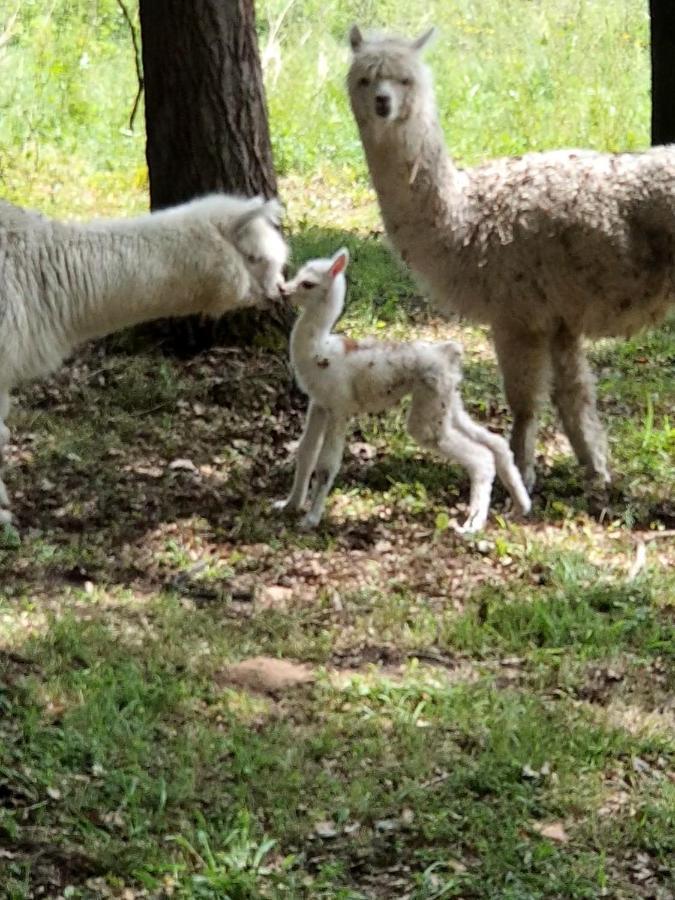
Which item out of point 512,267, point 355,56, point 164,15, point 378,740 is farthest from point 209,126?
point 378,740

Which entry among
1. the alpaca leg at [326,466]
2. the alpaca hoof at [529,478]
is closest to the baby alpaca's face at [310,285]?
the alpaca leg at [326,466]

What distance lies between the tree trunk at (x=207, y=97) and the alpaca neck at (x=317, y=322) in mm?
1564

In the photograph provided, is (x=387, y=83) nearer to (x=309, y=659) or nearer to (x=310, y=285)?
(x=310, y=285)

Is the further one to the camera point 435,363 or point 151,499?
point 151,499

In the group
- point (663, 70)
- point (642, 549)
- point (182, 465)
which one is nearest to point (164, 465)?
point (182, 465)

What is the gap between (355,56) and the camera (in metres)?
6.20

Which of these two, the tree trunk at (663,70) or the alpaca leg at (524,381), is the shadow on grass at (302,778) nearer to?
the alpaca leg at (524,381)

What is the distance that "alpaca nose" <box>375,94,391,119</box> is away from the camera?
5996 millimetres

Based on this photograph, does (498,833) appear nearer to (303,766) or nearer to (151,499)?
(303,766)

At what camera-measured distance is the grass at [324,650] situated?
3.72m

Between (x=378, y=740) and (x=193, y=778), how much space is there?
60 cm

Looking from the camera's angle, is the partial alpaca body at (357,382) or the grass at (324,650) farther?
the partial alpaca body at (357,382)

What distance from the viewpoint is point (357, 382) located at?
225 inches

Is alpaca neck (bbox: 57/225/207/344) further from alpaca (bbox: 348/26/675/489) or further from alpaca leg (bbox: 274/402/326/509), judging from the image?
alpaca (bbox: 348/26/675/489)
